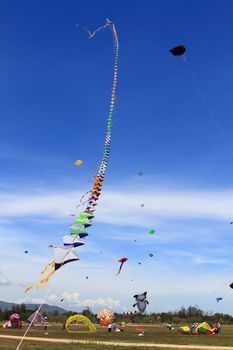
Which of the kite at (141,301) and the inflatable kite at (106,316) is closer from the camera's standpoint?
the kite at (141,301)

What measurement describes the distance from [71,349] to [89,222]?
11.5m

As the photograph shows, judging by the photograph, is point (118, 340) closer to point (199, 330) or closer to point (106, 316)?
point (199, 330)

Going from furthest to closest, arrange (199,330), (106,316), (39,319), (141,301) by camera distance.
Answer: (106,316) → (141,301) → (39,319) → (199,330)

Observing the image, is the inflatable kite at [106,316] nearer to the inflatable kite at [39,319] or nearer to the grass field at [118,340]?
the inflatable kite at [39,319]

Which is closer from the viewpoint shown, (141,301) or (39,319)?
(39,319)

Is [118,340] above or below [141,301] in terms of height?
below

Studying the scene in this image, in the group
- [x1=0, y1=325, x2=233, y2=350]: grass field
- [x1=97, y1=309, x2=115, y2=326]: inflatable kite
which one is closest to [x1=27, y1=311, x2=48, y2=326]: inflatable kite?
[x1=0, y1=325, x2=233, y2=350]: grass field

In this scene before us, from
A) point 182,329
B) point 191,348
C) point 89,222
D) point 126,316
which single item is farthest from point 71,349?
point 126,316

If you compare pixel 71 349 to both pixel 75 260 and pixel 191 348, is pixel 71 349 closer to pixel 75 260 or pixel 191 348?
pixel 191 348

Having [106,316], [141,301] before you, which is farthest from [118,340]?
[106,316]

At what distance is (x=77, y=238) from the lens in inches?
835

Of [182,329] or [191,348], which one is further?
[182,329]

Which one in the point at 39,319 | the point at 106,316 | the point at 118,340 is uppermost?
the point at 106,316

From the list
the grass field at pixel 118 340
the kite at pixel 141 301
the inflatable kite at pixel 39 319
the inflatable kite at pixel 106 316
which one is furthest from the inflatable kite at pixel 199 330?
the inflatable kite at pixel 106 316
